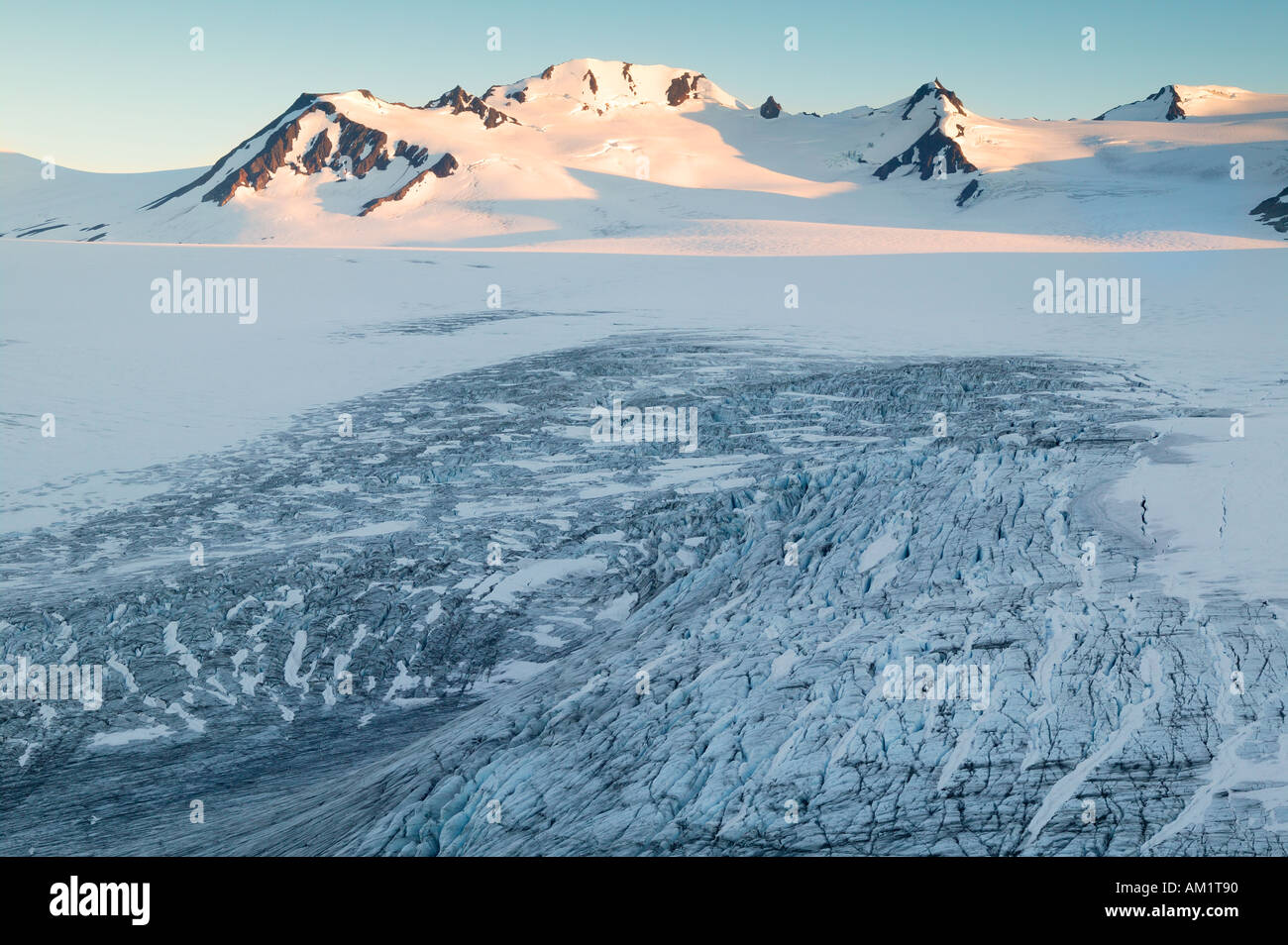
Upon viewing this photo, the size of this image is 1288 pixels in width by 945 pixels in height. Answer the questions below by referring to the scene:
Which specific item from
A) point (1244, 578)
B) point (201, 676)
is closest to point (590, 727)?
point (201, 676)

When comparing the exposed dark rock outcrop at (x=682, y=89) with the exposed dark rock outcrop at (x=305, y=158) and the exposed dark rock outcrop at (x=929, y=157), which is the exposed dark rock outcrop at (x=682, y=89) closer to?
the exposed dark rock outcrop at (x=929, y=157)

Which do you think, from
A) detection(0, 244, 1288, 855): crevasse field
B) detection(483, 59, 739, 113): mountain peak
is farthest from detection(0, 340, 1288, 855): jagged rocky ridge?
detection(483, 59, 739, 113): mountain peak

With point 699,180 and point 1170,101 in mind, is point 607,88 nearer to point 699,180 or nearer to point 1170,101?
point 699,180

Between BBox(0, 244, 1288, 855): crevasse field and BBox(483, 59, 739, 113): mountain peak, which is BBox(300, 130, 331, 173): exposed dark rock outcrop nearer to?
BBox(483, 59, 739, 113): mountain peak

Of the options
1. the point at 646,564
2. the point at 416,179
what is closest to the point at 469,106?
the point at 416,179

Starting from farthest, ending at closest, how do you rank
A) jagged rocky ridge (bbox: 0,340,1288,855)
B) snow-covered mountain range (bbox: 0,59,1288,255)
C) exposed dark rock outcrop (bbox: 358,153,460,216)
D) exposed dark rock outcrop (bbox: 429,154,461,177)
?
1. exposed dark rock outcrop (bbox: 429,154,461,177)
2. exposed dark rock outcrop (bbox: 358,153,460,216)
3. snow-covered mountain range (bbox: 0,59,1288,255)
4. jagged rocky ridge (bbox: 0,340,1288,855)
